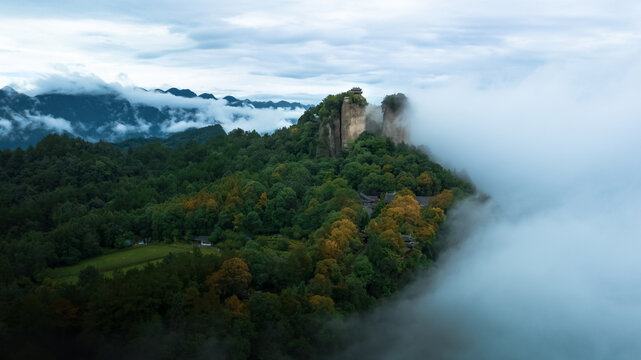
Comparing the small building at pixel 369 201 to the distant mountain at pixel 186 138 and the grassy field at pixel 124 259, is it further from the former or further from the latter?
the distant mountain at pixel 186 138

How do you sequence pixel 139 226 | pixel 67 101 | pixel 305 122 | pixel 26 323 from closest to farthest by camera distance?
pixel 26 323 < pixel 139 226 < pixel 305 122 < pixel 67 101

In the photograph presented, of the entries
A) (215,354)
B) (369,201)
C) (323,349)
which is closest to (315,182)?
(369,201)

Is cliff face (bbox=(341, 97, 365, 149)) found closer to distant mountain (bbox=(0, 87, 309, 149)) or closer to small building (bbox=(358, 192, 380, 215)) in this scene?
small building (bbox=(358, 192, 380, 215))

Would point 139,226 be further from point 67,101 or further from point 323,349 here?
point 67,101

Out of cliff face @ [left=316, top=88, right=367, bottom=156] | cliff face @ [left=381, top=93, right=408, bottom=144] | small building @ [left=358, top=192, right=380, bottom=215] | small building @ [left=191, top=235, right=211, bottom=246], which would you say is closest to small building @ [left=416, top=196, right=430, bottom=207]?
small building @ [left=358, top=192, right=380, bottom=215]

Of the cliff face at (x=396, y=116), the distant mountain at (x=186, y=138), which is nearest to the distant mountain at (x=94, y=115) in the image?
the distant mountain at (x=186, y=138)

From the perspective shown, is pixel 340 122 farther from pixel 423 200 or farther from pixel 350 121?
pixel 423 200

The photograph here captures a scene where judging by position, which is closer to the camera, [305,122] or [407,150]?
[407,150]

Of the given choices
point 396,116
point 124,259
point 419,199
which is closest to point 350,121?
point 396,116
